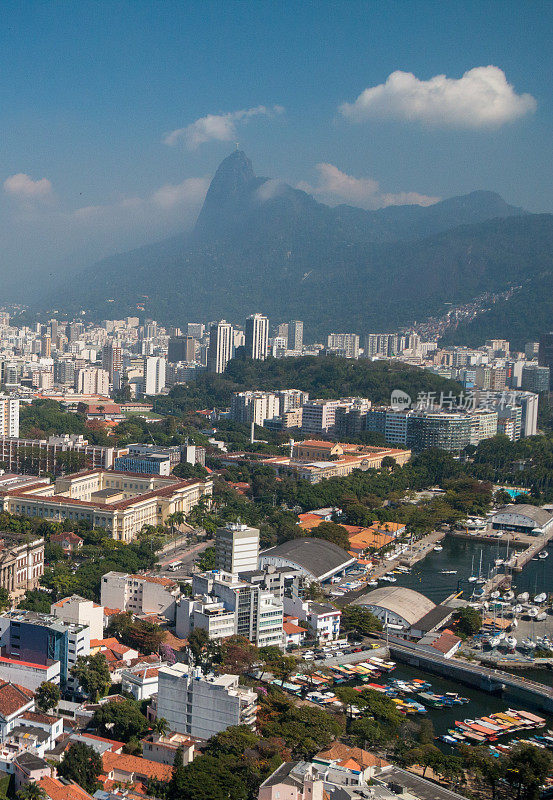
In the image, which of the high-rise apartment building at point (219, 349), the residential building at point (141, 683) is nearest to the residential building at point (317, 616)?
the residential building at point (141, 683)

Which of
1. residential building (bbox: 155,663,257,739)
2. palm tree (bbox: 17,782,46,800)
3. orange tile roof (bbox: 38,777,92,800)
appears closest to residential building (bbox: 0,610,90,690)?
residential building (bbox: 155,663,257,739)

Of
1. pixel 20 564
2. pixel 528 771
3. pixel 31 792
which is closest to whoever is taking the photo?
pixel 31 792

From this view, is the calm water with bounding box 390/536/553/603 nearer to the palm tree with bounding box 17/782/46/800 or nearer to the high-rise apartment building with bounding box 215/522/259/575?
the high-rise apartment building with bounding box 215/522/259/575

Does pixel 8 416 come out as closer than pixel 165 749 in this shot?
No

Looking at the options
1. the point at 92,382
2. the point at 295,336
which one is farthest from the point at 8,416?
the point at 295,336

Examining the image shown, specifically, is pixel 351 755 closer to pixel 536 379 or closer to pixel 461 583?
pixel 461 583

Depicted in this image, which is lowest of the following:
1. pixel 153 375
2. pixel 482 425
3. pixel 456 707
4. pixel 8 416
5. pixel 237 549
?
pixel 456 707
